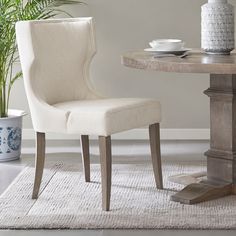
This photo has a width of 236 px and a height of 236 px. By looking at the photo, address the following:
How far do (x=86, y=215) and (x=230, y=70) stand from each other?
0.97 meters

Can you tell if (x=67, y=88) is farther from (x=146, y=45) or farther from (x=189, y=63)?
(x=146, y=45)

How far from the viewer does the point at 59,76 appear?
13.2 ft

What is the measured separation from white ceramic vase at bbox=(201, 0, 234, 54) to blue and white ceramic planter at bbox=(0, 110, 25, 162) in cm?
160

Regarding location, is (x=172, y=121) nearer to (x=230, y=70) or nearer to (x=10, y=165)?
(x=10, y=165)

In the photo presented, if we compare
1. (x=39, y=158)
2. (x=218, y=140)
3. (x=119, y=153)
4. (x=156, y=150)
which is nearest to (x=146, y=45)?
(x=119, y=153)

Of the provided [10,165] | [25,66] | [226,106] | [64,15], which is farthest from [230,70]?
[64,15]

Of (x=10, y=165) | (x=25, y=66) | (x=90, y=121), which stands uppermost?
(x=25, y=66)

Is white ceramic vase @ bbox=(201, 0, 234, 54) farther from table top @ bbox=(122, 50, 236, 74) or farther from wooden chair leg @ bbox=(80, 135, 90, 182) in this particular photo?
wooden chair leg @ bbox=(80, 135, 90, 182)

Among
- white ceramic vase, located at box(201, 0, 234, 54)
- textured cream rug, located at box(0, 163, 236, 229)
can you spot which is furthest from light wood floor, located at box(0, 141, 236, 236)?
white ceramic vase, located at box(201, 0, 234, 54)

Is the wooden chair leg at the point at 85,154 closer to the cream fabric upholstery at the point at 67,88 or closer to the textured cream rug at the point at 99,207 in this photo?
the textured cream rug at the point at 99,207

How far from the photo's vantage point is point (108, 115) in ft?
11.7

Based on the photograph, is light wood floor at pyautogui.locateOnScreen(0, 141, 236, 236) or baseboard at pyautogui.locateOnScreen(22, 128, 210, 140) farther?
baseboard at pyautogui.locateOnScreen(22, 128, 210, 140)

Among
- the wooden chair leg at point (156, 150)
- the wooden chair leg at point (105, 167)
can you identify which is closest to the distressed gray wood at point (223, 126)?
the wooden chair leg at point (156, 150)

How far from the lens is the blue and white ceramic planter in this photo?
15.4 feet
